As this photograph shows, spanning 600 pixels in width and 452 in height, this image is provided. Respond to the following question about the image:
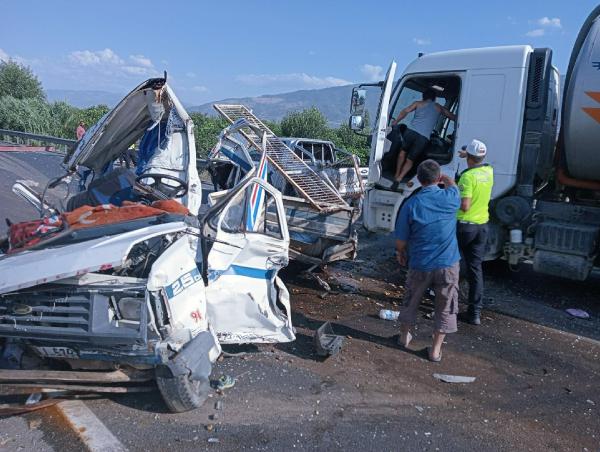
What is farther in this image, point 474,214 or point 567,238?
point 567,238

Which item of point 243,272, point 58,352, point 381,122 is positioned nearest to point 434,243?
point 243,272

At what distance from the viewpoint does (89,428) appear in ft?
9.60

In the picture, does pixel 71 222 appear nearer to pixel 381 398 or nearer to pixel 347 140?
pixel 381 398

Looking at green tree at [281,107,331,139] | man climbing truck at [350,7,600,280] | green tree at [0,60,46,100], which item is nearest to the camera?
man climbing truck at [350,7,600,280]

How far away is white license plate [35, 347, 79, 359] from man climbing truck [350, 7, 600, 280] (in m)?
4.07

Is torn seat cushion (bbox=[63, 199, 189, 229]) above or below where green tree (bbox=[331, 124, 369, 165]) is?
below

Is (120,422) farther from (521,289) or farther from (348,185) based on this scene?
(348,185)

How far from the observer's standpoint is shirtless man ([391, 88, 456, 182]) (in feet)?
20.0

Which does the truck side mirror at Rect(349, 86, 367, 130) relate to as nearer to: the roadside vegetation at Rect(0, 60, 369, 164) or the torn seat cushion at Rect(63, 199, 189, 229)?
the torn seat cushion at Rect(63, 199, 189, 229)

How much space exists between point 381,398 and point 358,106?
3.90m

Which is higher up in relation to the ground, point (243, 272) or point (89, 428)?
point (243, 272)

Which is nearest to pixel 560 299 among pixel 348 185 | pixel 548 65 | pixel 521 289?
pixel 521 289

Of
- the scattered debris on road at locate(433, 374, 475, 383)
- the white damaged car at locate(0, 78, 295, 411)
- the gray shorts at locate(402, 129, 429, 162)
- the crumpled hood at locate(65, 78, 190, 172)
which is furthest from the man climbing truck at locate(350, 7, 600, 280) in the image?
the white damaged car at locate(0, 78, 295, 411)

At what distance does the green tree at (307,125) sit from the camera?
104 feet
